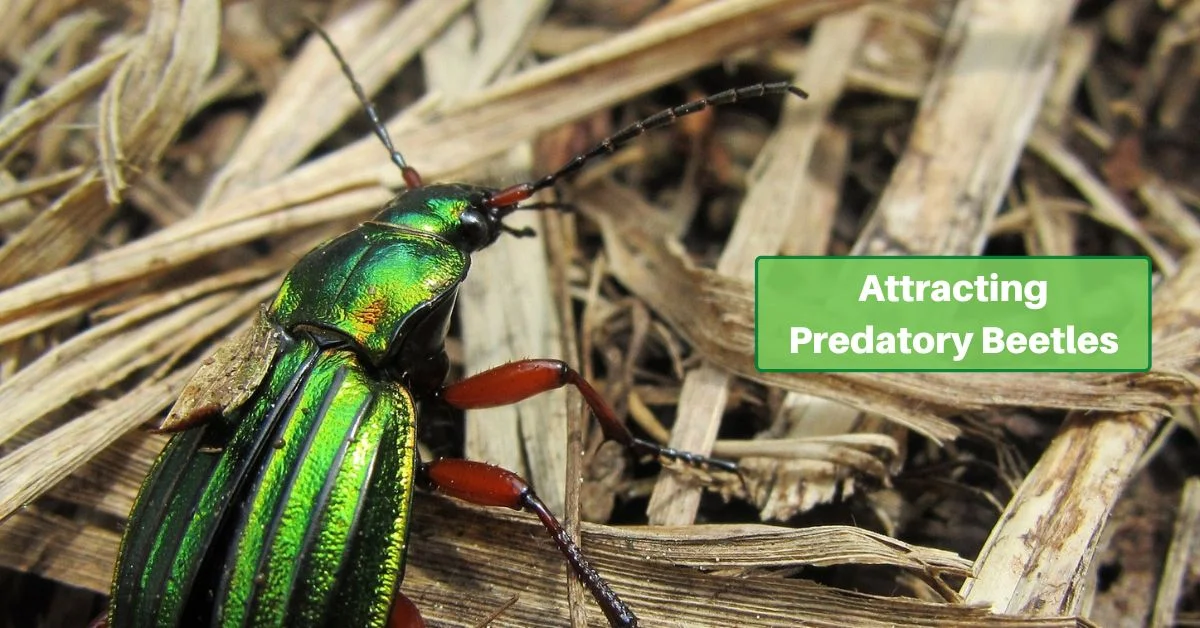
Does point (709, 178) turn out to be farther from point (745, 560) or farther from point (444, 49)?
point (745, 560)

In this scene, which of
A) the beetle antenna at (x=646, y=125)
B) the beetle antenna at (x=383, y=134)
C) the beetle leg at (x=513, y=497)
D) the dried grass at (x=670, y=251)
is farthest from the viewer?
the beetle antenna at (x=383, y=134)

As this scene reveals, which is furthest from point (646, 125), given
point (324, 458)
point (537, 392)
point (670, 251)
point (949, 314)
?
point (324, 458)

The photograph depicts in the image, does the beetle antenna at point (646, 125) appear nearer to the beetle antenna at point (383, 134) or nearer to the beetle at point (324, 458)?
the beetle at point (324, 458)

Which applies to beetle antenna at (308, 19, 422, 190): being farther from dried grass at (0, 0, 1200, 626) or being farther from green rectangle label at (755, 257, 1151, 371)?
green rectangle label at (755, 257, 1151, 371)

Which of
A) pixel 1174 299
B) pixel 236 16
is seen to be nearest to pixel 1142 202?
pixel 1174 299

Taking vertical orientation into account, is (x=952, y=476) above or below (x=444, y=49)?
Answer: below

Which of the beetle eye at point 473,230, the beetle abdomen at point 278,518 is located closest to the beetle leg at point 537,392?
the beetle abdomen at point 278,518
